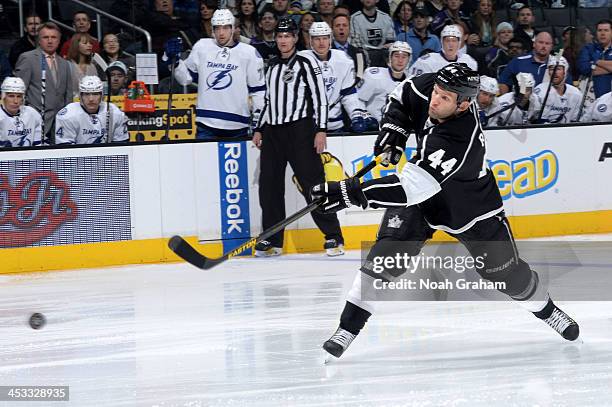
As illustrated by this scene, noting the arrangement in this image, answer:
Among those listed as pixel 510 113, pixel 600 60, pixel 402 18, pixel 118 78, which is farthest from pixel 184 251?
pixel 600 60

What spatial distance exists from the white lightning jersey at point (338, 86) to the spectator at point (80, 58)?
1677 mm

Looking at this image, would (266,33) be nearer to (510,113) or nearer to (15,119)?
(510,113)

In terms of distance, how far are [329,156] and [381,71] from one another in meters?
0.93

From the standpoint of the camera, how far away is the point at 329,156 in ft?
30.3

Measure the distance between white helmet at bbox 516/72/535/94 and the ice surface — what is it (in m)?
2.82

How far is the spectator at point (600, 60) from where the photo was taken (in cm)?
1051

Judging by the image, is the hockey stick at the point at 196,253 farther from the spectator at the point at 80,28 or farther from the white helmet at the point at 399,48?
the spectator at the point at 80,28

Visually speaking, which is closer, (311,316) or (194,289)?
(311,316)

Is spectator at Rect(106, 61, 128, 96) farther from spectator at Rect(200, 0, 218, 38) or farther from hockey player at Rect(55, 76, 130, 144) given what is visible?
spectator at Rect(200, 0, 218, 38)

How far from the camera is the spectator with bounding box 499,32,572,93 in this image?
10.4m

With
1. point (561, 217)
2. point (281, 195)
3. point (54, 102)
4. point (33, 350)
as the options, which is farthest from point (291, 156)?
point (33, 350)

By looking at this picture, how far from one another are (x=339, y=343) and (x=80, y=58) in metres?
4.69

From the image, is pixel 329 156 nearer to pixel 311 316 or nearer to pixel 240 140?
pixel 240 140

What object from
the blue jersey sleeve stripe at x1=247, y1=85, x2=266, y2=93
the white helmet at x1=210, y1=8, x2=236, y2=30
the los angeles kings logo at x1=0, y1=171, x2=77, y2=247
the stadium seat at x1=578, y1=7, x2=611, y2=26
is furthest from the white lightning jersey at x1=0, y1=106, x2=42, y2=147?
the stadium seat at x1=578, y1=7, x2=611, y2=26
